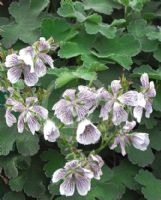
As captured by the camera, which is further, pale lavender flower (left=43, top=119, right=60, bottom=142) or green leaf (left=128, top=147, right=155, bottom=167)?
green leaf (left=128, top=147, right=155, bottom=167)

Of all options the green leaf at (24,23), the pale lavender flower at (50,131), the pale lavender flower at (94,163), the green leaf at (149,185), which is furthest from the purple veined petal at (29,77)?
the green leaf at (149,185)

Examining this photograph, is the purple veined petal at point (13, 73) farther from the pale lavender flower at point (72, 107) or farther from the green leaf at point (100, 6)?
the green leaf at point (100, 6)

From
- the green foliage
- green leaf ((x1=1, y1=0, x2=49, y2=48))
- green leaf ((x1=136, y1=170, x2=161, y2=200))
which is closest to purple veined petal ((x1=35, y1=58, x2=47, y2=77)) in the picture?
the green foliage

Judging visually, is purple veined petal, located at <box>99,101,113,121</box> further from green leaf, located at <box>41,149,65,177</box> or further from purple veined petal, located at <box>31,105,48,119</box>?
green leaf, located at <box>41,149,65,177</box>

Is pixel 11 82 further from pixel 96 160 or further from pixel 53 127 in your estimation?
pixel 96 160

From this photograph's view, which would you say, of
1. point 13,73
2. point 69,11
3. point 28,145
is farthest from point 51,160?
point 69,11

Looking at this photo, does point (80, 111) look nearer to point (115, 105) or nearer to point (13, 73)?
point (115, 105)
